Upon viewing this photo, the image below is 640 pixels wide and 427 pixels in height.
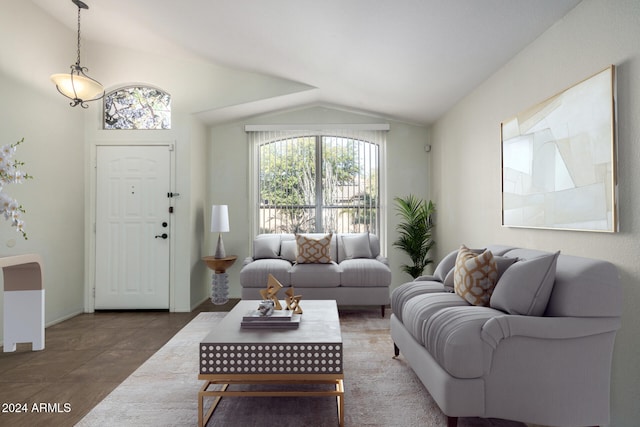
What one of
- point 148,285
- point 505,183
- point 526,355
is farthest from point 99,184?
point 526,355

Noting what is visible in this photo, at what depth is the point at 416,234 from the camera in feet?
16.7

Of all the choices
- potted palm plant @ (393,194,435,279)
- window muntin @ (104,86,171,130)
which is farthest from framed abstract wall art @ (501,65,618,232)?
window muntin @ (104,86,171,130)

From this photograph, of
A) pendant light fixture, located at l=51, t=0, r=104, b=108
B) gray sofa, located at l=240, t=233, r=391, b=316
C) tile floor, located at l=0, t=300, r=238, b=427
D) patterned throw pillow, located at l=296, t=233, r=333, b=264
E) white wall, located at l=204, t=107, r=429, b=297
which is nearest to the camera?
tile floor, located at l=0, t=300, r=238, b=427

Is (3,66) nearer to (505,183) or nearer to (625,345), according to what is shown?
(505,183)

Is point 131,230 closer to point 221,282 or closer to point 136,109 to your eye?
point 221,282

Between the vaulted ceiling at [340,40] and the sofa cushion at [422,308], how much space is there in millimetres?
1848

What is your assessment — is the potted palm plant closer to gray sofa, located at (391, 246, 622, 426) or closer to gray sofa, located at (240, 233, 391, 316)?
gray sofa, located at (240, 233, 391, 316)

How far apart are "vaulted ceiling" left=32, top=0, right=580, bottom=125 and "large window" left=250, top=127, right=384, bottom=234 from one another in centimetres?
54

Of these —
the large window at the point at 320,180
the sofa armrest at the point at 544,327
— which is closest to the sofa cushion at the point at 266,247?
the large window at the point at 320,180

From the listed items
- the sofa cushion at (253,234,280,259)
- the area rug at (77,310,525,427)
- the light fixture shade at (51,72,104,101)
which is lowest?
the area rug at (77,310,525,427)

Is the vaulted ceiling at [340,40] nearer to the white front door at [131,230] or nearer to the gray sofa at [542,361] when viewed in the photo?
the white front door at [131,230]

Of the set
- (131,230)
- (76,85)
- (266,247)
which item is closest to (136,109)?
(76,85)

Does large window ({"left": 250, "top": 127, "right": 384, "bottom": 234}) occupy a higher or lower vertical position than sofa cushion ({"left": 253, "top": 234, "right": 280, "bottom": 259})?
higher

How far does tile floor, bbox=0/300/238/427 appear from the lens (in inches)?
88.1
